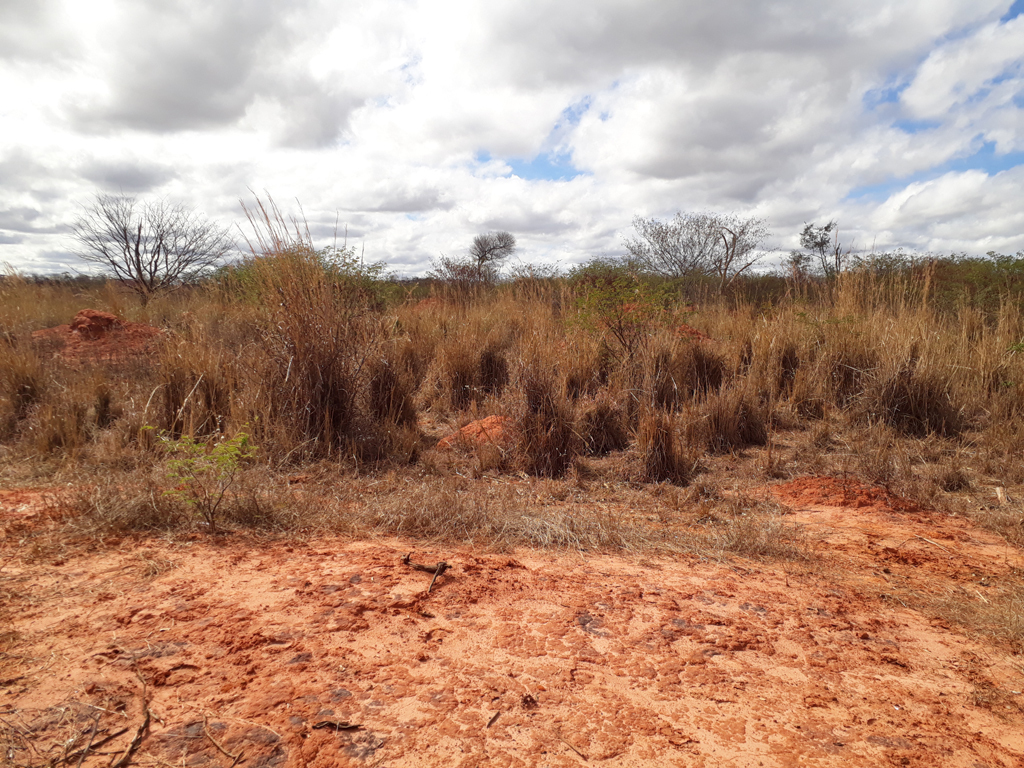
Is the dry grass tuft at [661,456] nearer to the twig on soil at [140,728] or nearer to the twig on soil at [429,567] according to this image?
the twig on soil at [429,567]

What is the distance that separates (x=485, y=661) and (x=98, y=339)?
341 inches

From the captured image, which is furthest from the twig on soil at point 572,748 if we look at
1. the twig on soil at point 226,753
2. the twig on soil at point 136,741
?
the twig on soil at point 136,741

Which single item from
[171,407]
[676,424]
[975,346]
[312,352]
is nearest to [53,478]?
[171,407]

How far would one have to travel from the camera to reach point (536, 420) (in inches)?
193

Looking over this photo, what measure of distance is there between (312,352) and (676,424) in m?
3.29

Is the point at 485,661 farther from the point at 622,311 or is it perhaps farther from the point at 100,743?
the point at 622,311

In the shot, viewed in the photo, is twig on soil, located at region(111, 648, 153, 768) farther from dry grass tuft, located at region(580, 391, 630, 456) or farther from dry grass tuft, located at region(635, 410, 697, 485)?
dry grass tuft, located at region(580, 391, 630, 456)

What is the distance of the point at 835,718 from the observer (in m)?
1.88

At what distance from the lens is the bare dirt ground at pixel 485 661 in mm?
1720

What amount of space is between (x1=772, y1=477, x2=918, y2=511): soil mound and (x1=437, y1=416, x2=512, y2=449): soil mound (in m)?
2.26

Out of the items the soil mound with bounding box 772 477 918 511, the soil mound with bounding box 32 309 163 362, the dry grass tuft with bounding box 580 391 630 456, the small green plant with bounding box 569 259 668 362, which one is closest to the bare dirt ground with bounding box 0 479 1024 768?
the soil mound with bounding box 772 477 918 511

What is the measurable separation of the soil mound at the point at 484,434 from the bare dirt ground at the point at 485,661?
6.31 feet

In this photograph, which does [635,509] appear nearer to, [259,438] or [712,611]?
[712,611]

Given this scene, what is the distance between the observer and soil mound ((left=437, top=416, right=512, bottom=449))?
505cm
